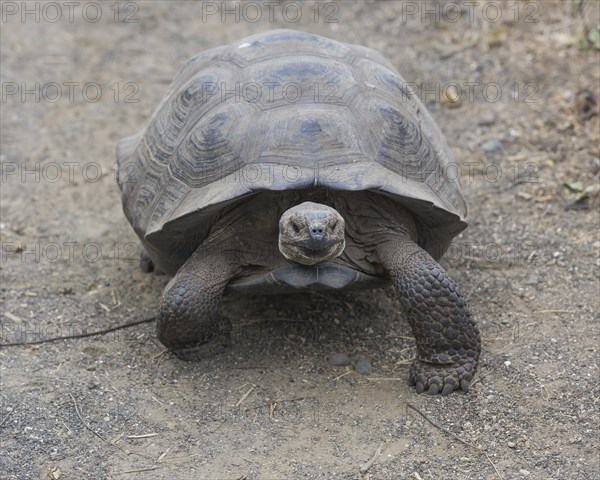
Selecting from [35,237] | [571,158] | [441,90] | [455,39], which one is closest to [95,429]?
[35,237]

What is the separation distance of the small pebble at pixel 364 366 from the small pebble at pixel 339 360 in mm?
62

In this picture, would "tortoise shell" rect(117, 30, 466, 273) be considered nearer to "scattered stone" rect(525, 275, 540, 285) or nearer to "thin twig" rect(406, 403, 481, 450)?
"scattered stone" rect(525, 275, 540, 285)

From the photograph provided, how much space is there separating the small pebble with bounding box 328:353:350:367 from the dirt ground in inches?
2.2

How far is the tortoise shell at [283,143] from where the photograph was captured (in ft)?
14.2

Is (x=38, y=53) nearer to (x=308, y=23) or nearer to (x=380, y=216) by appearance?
(x=308, y=23)

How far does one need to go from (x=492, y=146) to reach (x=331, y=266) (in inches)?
111

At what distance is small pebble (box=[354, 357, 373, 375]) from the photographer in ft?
14.8

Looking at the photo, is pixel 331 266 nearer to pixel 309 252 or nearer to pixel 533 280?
pixel 309 252

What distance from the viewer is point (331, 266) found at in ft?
14.3

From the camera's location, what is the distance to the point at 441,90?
753 cm

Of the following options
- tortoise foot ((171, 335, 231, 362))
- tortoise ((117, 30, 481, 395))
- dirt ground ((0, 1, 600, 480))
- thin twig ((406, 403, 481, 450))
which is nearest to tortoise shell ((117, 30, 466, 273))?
tortoise ((117, 30, 481, 395))

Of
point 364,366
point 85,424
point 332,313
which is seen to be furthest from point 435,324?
point 85,424

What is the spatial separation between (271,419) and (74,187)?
10.4 feet

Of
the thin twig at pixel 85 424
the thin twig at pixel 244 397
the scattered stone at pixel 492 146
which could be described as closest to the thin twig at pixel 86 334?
the thin twig at pixel 85 424
